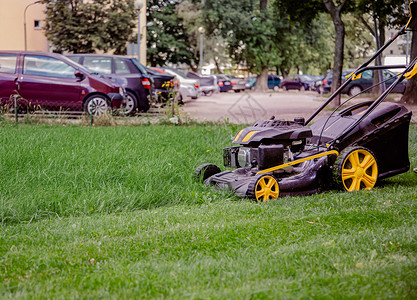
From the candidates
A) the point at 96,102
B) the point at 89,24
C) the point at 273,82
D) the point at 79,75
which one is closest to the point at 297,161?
the point at 96,102

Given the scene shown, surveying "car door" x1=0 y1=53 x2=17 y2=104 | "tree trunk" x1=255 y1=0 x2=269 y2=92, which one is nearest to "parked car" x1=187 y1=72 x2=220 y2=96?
"tree trunk" x1=255 y1=0 x2=269 y2=92

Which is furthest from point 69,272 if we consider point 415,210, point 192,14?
point 192,14

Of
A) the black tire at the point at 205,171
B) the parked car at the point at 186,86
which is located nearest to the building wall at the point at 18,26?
the parked car at the point at 186,86

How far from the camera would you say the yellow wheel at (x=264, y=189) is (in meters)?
5.67

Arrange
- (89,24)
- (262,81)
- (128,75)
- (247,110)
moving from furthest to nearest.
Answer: (262,81), (89,24), (247,110), (128,75)

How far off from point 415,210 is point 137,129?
6.15 meters

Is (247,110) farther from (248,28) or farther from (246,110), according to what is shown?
(248,28)

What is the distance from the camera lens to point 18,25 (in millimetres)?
32781

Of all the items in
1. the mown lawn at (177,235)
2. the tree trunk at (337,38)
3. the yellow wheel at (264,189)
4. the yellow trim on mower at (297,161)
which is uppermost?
the tree trunk at (337,38)

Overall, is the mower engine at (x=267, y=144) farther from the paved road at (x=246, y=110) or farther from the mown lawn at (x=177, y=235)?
the paved road at (x=246, y=110)

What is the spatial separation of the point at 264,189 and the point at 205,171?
107 centimetres

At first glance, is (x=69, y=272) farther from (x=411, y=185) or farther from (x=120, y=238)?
(x=411, y=185)

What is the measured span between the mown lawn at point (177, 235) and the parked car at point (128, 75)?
7.11 meters

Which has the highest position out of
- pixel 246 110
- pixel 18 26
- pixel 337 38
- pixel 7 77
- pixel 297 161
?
→ pixel 18 26
